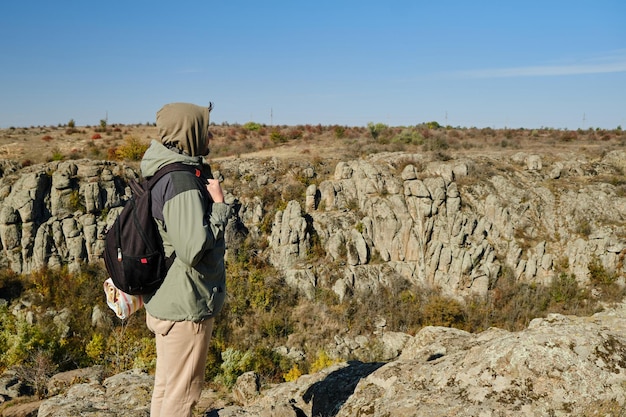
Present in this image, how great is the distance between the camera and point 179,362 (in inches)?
96.7

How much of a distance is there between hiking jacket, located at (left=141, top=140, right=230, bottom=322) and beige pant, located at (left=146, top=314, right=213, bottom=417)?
9cm

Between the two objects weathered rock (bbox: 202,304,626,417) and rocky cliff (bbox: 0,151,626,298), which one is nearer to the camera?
weathered rock (bbox: 202,304,626,417)

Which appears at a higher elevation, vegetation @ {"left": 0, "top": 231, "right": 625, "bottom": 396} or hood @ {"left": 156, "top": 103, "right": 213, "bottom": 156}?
hood @ {"left": 156, "top": 103, "right": 213, "bottom": 156}

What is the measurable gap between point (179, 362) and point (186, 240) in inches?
33.8

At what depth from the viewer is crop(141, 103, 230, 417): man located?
84.0 inches

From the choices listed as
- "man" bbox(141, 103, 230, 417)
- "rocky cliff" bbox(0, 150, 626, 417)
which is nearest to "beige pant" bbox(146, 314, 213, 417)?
"man" bbox(141, 103, 230, 417)

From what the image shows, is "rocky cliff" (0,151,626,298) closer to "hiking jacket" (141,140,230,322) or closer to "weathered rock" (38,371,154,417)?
"weathered rock" (38,371,154,417)

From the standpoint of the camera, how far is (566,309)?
54.6ft

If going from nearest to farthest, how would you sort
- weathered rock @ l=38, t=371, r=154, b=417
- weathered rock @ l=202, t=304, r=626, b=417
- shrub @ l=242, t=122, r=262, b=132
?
weathered rock @ l=202, t=304, r=626, b=417, weathered rock @ l=38, t=371, r=154, b=417, shrub @ l=242, t=122, r=262, b=132

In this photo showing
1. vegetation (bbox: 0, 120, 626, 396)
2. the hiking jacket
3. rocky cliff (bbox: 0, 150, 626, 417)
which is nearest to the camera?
the hiking jacket

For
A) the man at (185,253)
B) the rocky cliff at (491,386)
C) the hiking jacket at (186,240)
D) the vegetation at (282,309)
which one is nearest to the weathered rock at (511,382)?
the rocky cliff at (491,386)

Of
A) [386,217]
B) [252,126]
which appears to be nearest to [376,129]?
[252,126]

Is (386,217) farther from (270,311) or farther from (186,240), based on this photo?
(186,240)

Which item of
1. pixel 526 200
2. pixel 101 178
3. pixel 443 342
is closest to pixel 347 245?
pixel 526 200
